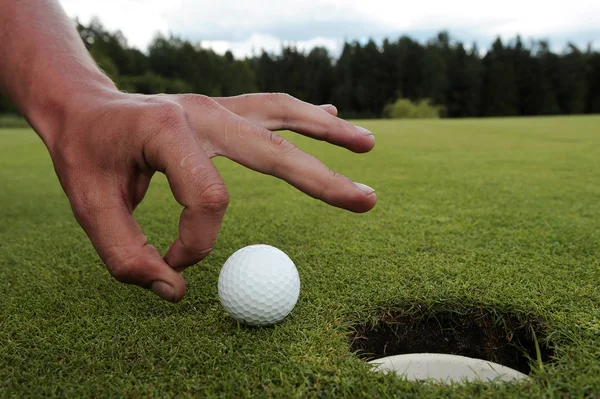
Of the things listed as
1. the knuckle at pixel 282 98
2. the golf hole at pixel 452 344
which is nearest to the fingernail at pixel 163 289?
the golf hole at pixel 452 344

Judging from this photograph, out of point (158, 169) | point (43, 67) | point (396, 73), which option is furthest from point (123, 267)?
point (396, 73)

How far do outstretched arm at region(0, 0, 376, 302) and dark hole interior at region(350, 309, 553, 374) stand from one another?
67 centimetres

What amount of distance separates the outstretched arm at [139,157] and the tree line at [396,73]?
52208 mm

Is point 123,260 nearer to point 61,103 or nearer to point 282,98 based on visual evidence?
point 61,103

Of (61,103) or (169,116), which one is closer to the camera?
(169,116)

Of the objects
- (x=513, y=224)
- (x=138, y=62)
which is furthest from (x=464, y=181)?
(x=138, y=62)

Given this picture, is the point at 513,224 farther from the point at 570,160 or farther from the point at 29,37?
the point at 570,160

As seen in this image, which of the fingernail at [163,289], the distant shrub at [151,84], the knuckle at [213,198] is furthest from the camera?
the distant shrub at [151,84]

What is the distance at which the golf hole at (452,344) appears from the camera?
1.74 m

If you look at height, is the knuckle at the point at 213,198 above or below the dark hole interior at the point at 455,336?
above

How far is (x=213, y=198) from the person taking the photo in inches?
51.5

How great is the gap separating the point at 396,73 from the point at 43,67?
212 ft

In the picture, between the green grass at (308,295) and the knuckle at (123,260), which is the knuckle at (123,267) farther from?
the green grass at (308,295)

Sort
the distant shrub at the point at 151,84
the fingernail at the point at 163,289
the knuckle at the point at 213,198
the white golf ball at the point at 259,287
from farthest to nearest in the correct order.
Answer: the distant shrub at the point at 151,84 → the white golf ball at the point at 259,287 → the fingernail at the point at 163,289 → the knuckle at the point at 213,198
